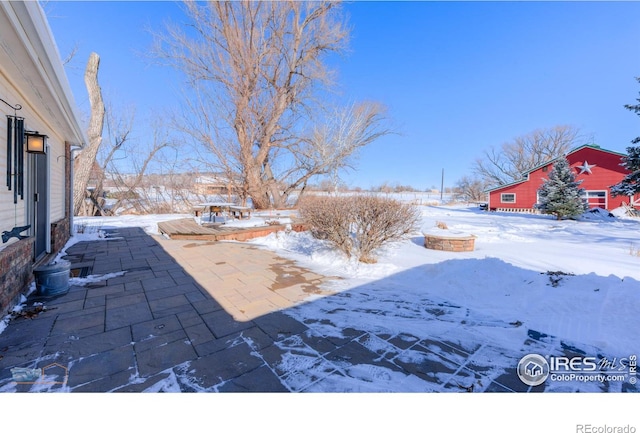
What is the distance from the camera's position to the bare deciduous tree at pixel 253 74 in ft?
39.9

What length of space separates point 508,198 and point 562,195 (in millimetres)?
6315

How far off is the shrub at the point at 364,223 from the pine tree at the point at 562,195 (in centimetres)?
1466

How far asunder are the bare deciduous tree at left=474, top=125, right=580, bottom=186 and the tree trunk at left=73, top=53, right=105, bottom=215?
119ft

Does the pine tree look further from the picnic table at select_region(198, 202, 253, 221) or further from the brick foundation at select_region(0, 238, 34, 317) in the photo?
the brick foundation at select_region(0, 238, 34, 317)


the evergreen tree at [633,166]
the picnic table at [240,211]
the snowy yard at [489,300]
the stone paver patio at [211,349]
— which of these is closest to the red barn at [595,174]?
the evergreen tree at [633,166]

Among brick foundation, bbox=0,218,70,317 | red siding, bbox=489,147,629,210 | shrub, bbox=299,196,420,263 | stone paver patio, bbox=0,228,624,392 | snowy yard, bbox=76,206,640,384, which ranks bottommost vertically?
stone paver patio, bbox=0,228,624,392

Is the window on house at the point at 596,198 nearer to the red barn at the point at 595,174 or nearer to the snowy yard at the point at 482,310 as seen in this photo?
the red barn at the point at 595,174

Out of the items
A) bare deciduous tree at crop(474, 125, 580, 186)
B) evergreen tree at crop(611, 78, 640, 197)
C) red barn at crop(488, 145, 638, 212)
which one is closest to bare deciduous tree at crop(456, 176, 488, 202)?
bare deciduous tree at crop(474, 125, 580, 186)

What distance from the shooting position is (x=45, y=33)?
7.05 feet

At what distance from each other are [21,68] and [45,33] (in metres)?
0.76

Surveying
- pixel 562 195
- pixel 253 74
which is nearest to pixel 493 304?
pixel 253 74

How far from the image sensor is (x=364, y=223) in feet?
14.9

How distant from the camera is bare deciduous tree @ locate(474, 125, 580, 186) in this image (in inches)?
1166
